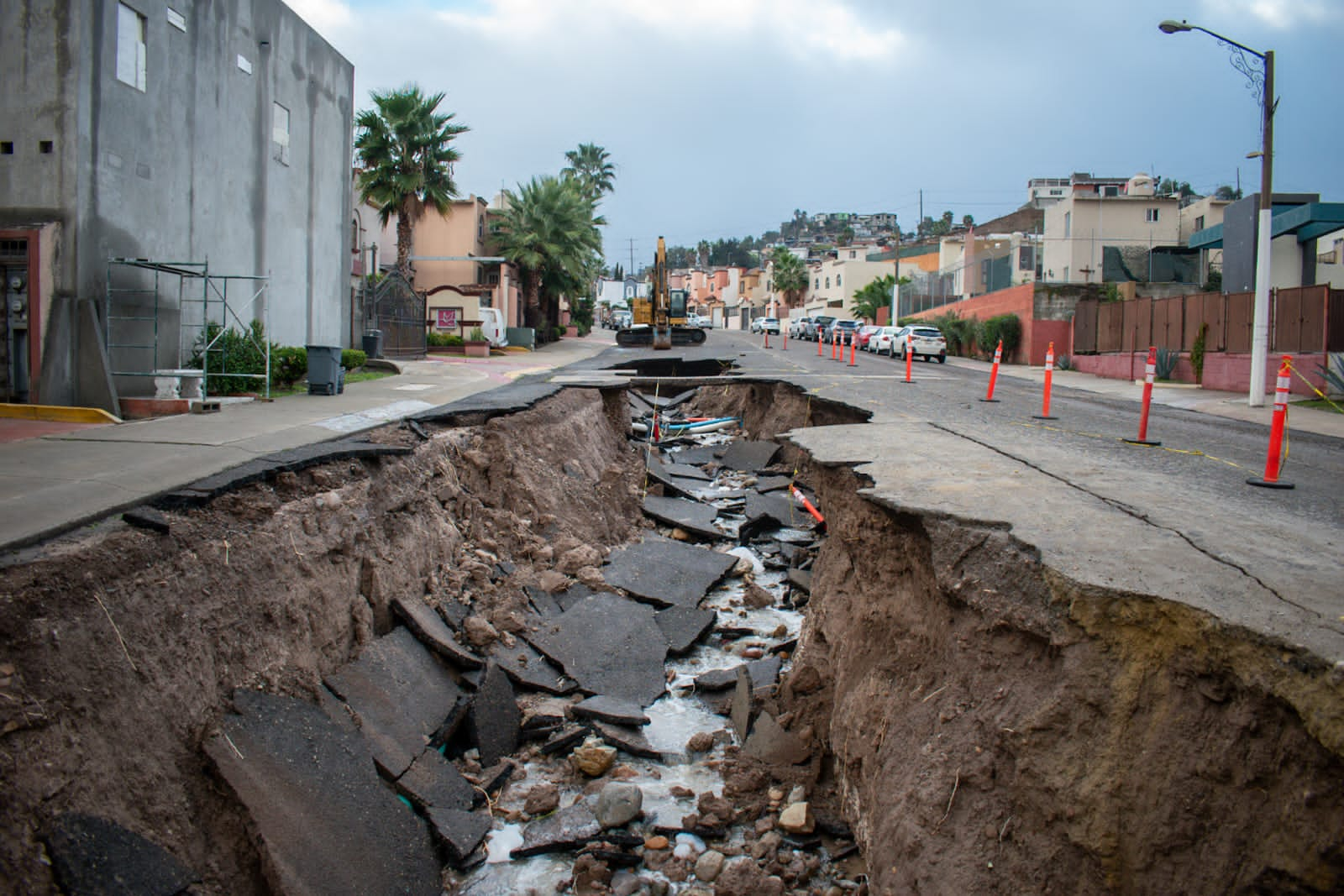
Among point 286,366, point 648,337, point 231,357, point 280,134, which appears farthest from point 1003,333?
point 231,357

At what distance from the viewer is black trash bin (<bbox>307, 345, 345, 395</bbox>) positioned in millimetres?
14438

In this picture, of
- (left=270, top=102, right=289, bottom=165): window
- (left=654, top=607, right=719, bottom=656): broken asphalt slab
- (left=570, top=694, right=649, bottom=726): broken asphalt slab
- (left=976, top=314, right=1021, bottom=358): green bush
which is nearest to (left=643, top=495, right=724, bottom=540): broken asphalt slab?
(left=654, top=607, right=719, bottom=656): broken asphalt slab

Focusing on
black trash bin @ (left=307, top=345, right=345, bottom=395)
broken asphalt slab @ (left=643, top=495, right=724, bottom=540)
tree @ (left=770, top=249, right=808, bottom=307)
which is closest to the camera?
broken asphalt slab @ (left=643, top=495, right=724, bottom=540)

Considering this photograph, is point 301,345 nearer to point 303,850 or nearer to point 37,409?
point 37,409

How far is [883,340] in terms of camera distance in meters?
41.2

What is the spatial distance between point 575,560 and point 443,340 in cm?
2461

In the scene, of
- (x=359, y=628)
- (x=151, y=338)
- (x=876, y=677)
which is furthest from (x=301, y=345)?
(x=876, y=677)

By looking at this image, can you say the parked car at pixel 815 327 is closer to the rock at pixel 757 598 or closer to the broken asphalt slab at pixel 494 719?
the rock at pixel 757 598

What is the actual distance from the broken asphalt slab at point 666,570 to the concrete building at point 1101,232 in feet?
124

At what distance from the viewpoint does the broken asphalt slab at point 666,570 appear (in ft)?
33.1

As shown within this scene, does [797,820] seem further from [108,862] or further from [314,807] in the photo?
[108,862]

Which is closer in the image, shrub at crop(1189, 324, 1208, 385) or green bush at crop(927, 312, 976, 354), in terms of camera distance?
shrub at crop(1189, 324, 1208, 385)

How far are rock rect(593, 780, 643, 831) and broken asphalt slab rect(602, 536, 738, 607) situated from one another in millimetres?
3820

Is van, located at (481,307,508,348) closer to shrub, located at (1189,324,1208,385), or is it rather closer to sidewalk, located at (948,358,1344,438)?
sidewalk, located at (948,358,1344,438)
